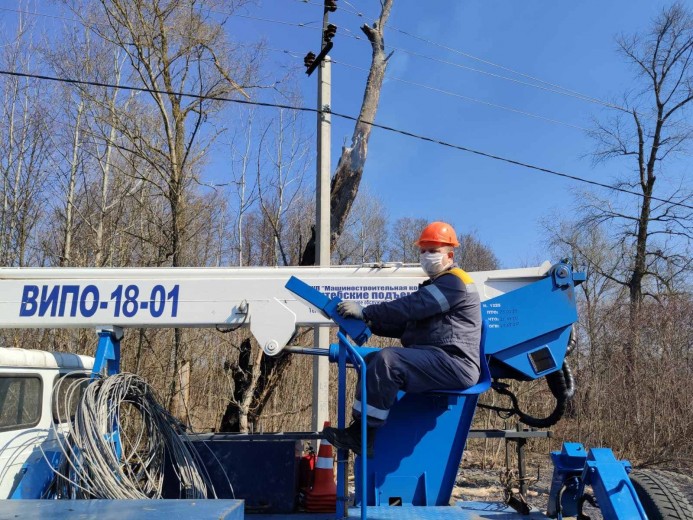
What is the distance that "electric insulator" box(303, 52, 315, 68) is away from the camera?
10297 mm

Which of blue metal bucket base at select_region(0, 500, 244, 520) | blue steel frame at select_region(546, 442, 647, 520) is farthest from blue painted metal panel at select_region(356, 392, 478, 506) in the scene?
blue metal bucket base at select_region(0, 500, 244, 520)

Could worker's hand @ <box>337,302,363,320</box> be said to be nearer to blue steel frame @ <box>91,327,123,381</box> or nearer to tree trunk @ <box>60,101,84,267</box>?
blue steel frame @ <box>91,327,123,381</box>

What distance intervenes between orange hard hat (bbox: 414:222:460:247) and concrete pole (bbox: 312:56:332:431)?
4.47 metres

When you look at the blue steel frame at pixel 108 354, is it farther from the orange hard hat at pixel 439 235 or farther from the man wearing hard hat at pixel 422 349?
the orange hard hat at pixel 439 235

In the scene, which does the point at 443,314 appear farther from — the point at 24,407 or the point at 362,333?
the point at 24,407

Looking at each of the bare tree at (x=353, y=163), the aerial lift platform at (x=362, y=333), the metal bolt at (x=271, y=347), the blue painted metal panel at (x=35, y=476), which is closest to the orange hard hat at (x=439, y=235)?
the aerial lift platform at (x=362, y=333)

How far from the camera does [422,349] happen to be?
3646mm

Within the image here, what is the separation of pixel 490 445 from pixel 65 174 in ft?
42.8

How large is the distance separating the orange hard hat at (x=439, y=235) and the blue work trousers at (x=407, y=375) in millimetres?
749

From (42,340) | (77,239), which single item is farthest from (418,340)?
(77,239)

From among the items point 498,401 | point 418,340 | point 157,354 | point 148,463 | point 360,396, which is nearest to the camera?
point 360,396

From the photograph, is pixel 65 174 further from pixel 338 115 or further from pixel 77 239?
pixel 338 115

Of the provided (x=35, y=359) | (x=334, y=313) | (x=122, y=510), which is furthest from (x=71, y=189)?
(x=122, y=510)

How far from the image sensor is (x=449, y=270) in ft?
12.8
